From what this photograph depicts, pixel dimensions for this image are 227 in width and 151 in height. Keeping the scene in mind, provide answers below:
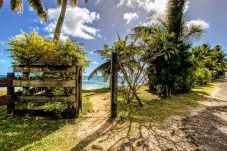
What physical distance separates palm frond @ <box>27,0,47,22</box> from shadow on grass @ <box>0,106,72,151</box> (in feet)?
31.3

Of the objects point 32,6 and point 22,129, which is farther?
point 32,6

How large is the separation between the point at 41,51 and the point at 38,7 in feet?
29.9

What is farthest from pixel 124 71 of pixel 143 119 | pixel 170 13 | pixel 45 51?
pixel 170 13

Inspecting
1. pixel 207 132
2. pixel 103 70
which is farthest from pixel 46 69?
pixel 103 70

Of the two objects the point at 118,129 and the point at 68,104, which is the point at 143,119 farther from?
the point at 68,104

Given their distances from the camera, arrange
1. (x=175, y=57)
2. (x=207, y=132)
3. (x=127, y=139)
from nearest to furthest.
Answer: (x=127, y=139) → (x=207, y=132) → (x=175, y=57)

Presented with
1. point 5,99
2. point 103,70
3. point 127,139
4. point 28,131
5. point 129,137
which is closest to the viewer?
point 127,139

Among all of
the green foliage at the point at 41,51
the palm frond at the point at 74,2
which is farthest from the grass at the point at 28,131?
the palm frond at the point at 74,2

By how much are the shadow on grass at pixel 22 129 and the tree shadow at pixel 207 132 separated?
348 cm

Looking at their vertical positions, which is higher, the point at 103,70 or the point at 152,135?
the point at 103,70

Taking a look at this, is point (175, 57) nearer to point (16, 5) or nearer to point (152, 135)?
point (152, 135)

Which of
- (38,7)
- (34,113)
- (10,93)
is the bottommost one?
(34,113)

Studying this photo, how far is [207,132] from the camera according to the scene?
4.83m

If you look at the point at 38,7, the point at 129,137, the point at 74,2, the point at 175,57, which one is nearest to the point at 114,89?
the point at 129,137
